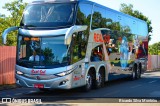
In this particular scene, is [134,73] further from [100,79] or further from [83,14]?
[83,14]

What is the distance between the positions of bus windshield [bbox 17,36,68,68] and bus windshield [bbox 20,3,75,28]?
2.16 ft

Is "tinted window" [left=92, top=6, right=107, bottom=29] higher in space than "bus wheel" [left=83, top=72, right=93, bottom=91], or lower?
higher

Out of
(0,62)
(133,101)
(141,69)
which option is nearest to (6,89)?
(0,62)

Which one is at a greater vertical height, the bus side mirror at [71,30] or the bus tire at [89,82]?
the bus side mirror at [71,30]

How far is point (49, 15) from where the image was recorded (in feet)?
46.7

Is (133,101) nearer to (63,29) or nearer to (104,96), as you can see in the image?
(104,96)

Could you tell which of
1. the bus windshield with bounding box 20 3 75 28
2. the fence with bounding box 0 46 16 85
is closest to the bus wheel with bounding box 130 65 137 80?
the fence with bounding box 0 46 16 85

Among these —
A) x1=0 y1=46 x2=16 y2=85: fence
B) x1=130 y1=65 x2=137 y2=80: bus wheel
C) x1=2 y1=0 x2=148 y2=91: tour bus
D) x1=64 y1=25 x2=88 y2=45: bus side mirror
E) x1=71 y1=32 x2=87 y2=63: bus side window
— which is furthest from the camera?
x1=130 y1=65 x2=137 y2=80: bus wheel

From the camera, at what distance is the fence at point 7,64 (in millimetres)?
18672

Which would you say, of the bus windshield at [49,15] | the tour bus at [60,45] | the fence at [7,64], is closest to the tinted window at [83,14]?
the tour bus at [60,45]

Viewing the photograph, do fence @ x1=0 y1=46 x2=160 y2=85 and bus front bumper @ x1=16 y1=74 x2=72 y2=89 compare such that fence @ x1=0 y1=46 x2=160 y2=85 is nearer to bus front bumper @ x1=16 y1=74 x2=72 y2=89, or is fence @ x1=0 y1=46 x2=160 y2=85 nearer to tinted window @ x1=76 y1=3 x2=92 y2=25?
bus front bumper @ x1=16 y1=74 x2=72 y2=89

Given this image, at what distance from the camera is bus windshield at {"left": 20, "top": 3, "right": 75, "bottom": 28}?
14.1 meters

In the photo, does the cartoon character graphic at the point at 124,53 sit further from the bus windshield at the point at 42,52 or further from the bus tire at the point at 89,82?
the bus windshield at the point at 42,52

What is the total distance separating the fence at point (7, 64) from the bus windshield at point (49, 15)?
4634 millimetres
